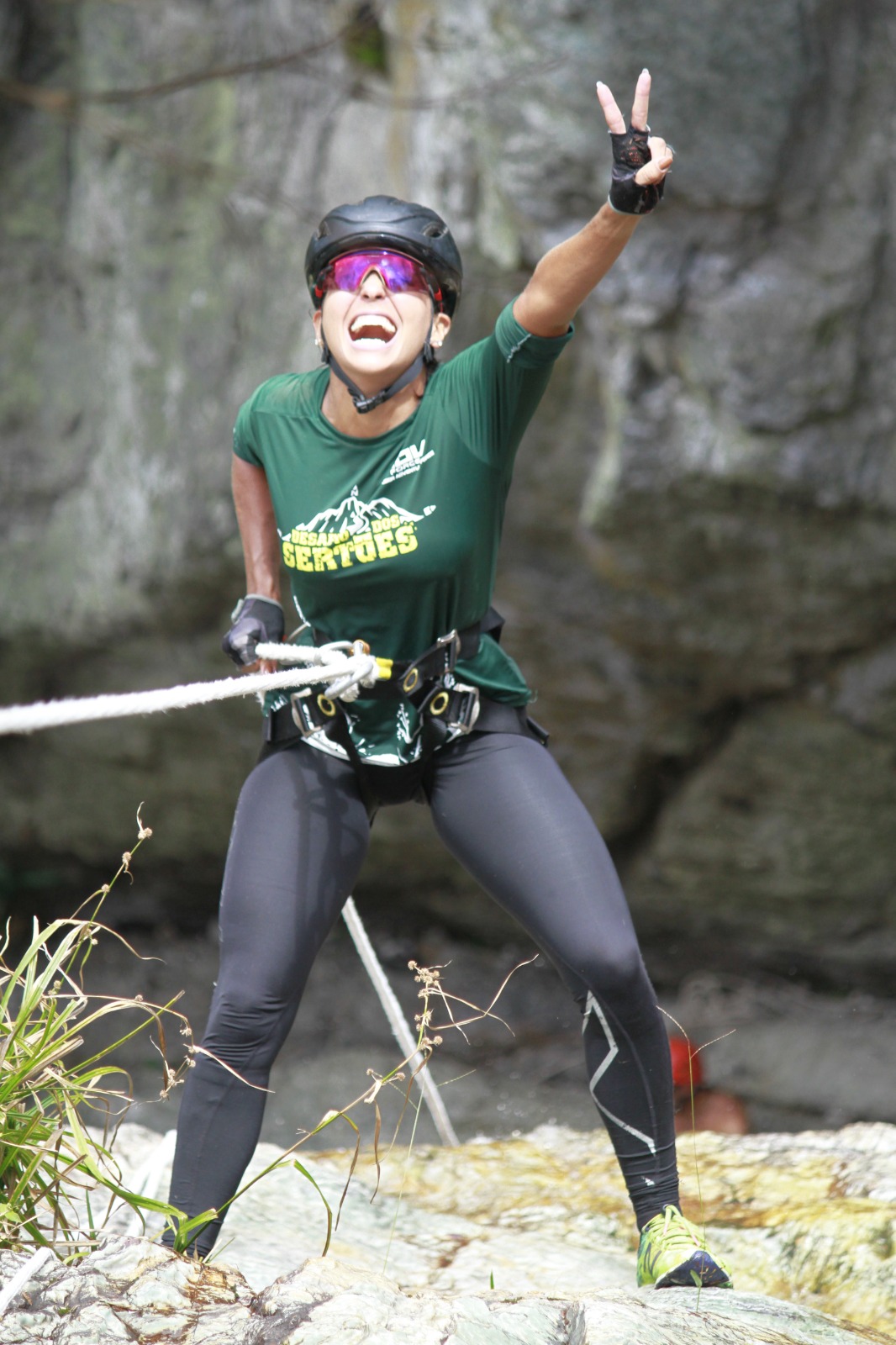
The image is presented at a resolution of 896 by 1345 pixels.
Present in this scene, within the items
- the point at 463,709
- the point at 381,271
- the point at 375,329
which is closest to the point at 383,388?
the point at 375,329

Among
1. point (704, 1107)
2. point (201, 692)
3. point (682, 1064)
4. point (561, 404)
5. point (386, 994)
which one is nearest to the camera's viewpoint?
point (201, 692)

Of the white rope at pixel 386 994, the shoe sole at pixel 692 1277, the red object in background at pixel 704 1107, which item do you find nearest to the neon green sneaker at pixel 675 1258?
the shoe sole at pixel 692 1277

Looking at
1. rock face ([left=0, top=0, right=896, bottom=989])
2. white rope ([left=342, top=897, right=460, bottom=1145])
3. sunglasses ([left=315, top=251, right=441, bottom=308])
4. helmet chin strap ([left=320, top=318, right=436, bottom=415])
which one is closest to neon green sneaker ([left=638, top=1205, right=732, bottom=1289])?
white rope ([left=342, top=897, right=460, bottom=1145])

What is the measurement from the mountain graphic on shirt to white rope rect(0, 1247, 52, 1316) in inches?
53.0

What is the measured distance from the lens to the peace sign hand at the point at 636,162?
2.15 metres

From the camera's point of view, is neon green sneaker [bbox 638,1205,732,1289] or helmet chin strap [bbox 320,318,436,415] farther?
helmet chin strap [bbox 320,318,436,415]

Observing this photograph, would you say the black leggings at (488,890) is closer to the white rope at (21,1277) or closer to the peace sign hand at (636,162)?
the white rope at (21,1277)

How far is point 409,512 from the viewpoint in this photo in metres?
2.44

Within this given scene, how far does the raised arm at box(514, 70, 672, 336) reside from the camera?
2.15m

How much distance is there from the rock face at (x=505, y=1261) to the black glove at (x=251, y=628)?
1104 millimetres

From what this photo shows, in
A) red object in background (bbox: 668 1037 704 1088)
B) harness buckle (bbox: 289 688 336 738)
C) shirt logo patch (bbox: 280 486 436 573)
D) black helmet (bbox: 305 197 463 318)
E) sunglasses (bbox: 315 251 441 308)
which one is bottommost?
red object in background (bbox: 668 1037 704 1088)

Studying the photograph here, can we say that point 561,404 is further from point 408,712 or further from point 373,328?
point 408,712

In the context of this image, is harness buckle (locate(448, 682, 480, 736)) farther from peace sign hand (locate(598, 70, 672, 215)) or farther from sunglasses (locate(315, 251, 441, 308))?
peace sign hand (locate(598, 70, 672, 215))

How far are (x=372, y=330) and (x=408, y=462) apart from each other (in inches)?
11.3
